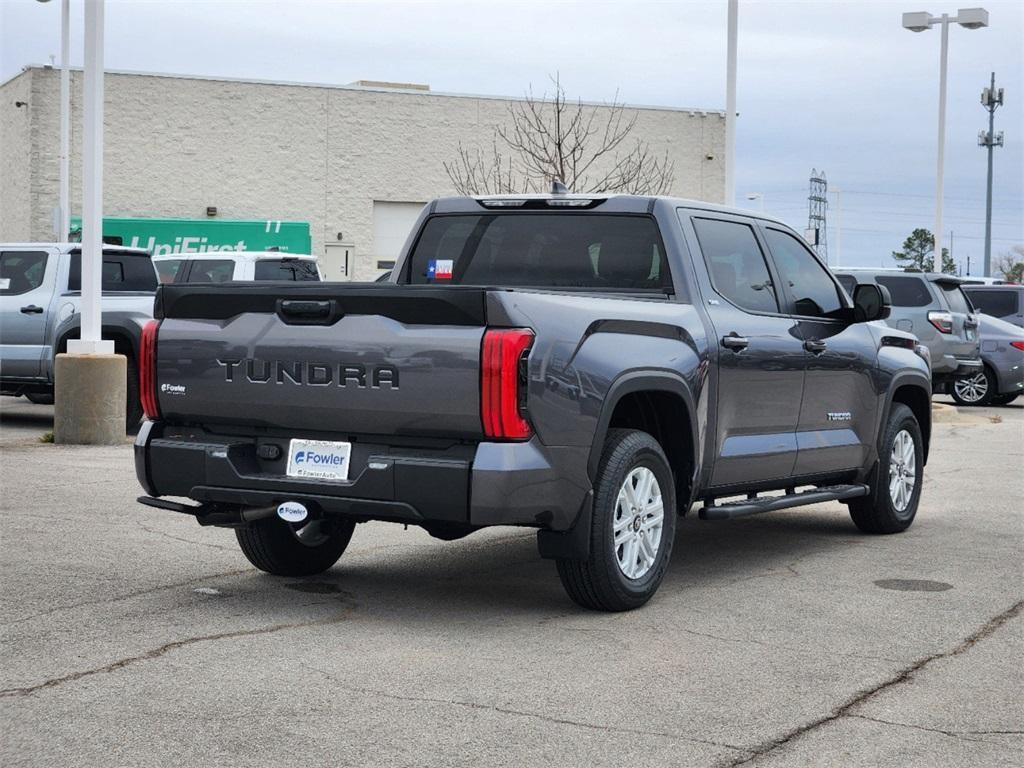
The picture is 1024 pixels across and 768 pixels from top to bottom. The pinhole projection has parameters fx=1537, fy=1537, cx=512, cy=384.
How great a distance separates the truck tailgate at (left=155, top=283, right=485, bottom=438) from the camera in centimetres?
642

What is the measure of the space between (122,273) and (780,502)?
1070 centimetres

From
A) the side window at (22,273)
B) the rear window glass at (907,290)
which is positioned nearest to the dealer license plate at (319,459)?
the side window at (22,273)

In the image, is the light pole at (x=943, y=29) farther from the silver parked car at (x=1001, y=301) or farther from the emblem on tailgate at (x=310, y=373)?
the emblem on tailgate at (x=310, y=373)

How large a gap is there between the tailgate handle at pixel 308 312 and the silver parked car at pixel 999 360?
62.2ft

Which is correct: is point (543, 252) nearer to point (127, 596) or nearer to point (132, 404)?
point (127, 596)

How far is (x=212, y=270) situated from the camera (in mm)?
21688

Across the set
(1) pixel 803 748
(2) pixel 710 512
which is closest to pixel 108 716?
(1) pixel 803 748

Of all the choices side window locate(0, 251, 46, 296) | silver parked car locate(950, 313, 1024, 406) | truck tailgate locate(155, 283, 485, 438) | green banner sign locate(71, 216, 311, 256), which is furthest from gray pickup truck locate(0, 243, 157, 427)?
green banner sign locate(71, 216, 311, 256)

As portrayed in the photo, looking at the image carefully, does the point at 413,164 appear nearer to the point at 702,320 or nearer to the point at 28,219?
the point at 28,219

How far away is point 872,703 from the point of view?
18.2 feet

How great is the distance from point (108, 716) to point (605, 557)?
8.13ft

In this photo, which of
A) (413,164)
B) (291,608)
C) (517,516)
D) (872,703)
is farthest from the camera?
(413,164)

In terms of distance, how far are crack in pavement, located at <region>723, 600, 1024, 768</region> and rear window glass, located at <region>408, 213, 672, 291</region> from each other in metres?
2.29


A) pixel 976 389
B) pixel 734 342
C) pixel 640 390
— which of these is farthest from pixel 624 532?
pixel 976 389
